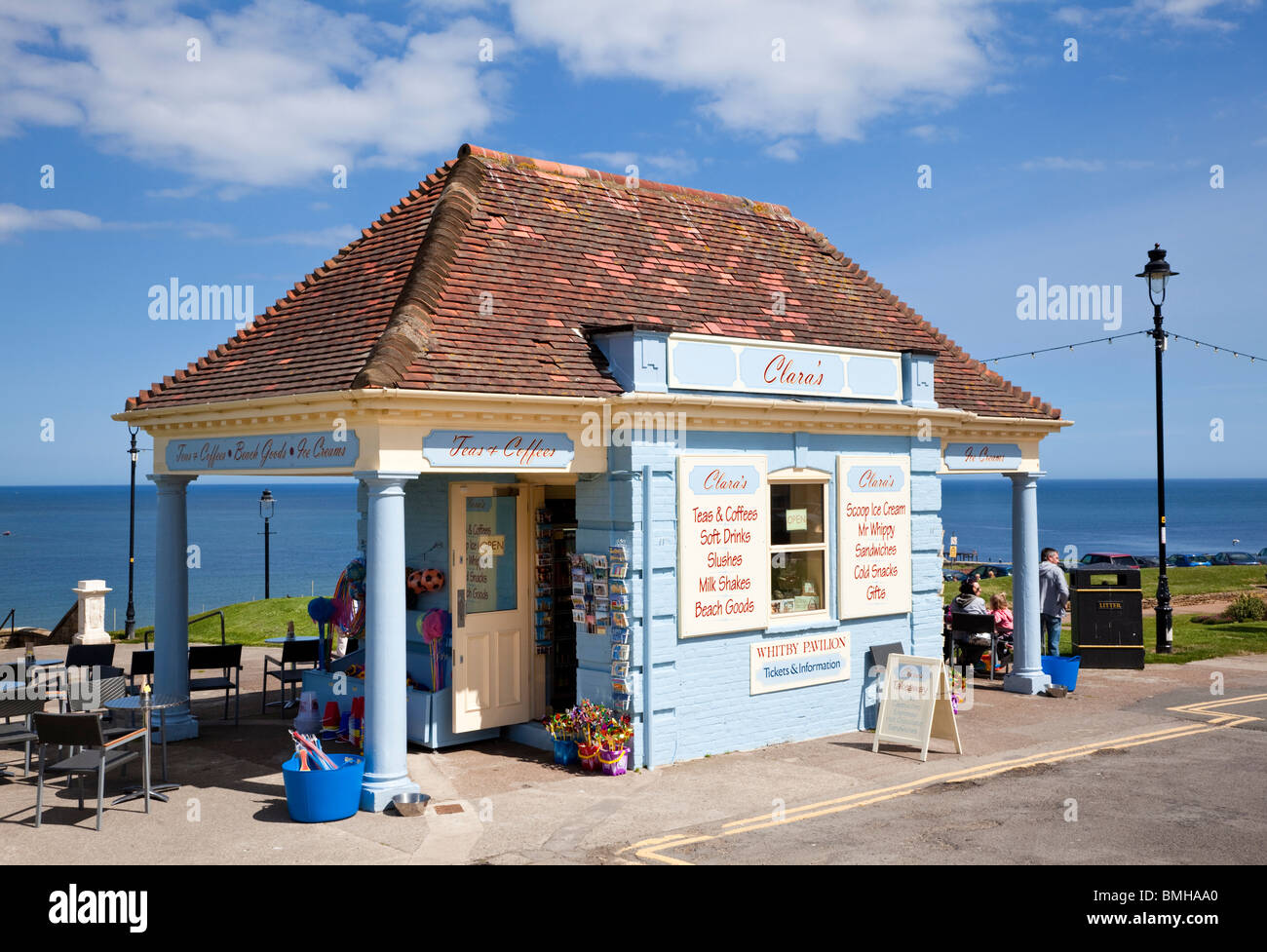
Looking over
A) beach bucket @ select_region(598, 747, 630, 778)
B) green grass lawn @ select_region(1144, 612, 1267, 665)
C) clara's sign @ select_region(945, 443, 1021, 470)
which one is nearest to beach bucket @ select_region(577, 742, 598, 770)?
beach bucket @ select_region(598, 747, 630, 778)

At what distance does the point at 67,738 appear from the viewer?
30.3ft

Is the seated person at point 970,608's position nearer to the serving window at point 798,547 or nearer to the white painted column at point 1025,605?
the white painted column at point 1025,605

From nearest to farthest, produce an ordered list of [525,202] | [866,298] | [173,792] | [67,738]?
[67,738]
[173,792]
[525,202]
[866,298]

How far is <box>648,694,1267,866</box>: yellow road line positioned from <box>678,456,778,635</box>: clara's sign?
246 cm

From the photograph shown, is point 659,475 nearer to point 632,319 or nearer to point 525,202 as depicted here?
point 632,319

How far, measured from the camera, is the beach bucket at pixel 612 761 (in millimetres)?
10930

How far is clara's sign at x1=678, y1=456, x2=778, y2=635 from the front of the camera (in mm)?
11555

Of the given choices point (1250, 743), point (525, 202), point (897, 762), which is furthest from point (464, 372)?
point (1250, 743)

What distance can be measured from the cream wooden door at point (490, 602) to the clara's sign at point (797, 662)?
2688 mm

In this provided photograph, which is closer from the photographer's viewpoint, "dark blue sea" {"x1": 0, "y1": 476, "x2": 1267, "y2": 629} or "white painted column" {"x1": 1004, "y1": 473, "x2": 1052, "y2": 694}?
"white painted column" {"x1": 1004, "y1": 473, "x2": 1052, "y2": 694}

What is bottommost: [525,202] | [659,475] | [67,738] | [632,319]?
[67,738]

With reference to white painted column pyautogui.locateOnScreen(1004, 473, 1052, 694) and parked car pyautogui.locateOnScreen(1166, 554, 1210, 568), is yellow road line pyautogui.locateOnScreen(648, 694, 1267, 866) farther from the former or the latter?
parked car pyautogui.locateOnScreen(1166, 554, 1210, 568)

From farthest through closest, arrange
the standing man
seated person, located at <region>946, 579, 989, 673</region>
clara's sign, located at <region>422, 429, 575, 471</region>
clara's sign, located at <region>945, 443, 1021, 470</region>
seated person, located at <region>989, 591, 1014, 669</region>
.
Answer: seated person, located at <region>989, 591, 1014, 669</region>
seated person, located at <region>946, 579, 989, 673</region>
the standing man
clara's sign, located at <region>945, 443, 1021, 470</region>
clara's sign, located at <region>422, 429, 575, 471</region>

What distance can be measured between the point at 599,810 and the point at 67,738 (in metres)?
4.69
